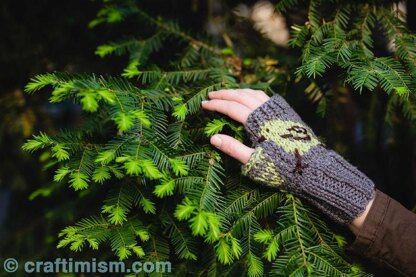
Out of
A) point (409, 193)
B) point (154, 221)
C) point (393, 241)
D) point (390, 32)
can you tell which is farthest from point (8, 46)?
point (409, 193)

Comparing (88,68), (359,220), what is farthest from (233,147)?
(88,68)

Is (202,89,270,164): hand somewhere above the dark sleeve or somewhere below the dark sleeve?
above

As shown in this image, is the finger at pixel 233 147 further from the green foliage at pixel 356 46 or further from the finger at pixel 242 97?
the green foliage at pixel 356 46

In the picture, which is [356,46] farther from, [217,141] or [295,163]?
[217,141]

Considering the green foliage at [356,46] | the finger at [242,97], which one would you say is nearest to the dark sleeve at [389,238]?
the green foliage at [356,46]

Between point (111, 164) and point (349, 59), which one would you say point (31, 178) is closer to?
point (111, 164)

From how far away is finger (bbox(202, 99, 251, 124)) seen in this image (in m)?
1.23

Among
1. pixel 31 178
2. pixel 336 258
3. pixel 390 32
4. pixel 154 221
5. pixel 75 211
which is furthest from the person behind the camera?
pixel 31 178

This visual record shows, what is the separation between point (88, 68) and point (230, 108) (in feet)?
3.33

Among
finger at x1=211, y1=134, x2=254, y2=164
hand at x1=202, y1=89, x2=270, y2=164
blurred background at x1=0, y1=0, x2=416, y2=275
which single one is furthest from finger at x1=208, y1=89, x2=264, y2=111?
blurred background at x1=0, y1=0, x2=416, y2=275

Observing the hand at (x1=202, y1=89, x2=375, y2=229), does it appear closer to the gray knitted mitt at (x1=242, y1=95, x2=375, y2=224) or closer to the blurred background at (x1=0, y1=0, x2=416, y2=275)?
the gray knitted mitt at (x1=242, y1=95, x2=375, y2=224)

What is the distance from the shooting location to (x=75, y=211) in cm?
177

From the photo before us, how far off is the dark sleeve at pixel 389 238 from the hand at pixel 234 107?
459 millimetres

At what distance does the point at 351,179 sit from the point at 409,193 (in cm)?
102
